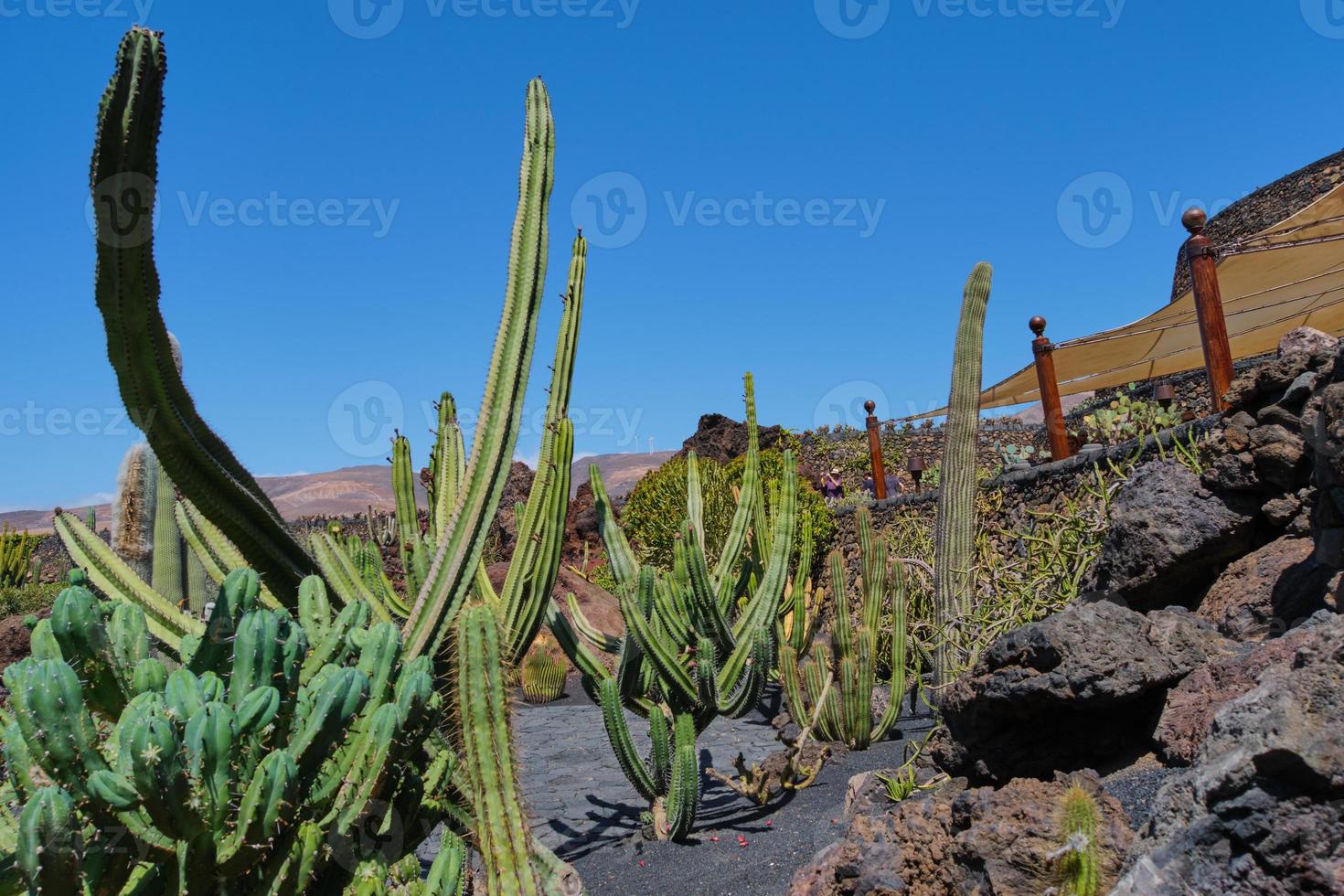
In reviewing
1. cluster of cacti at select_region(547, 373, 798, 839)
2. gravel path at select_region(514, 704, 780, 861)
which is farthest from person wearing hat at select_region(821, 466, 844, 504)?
cluster of cacti at select_region(547, 373, 798, 839)

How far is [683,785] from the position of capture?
15.1 ft

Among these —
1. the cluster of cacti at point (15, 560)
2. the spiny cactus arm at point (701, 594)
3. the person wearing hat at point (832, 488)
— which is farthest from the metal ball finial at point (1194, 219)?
the cluster of cacti at point (15, 560)

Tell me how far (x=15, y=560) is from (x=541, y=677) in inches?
457

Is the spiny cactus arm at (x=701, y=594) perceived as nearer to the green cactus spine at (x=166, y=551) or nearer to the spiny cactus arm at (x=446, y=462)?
the spiny cactus arm at (x=446, y=462)

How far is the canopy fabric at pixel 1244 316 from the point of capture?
8.34 meters

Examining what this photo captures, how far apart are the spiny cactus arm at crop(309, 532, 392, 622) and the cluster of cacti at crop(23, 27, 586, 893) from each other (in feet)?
0.13

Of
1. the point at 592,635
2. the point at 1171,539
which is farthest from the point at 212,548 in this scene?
the point at 1171,539

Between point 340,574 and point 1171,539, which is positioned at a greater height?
point 340,574

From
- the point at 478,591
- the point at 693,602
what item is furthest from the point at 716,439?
the point at 478,591

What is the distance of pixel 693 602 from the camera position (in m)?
5.49

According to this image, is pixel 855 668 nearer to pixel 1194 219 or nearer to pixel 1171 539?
pixel 1171 539

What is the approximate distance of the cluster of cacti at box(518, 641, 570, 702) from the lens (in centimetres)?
1055

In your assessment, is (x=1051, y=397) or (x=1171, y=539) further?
Answer: (x=1051, y=397)

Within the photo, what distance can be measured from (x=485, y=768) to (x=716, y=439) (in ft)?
46.9
